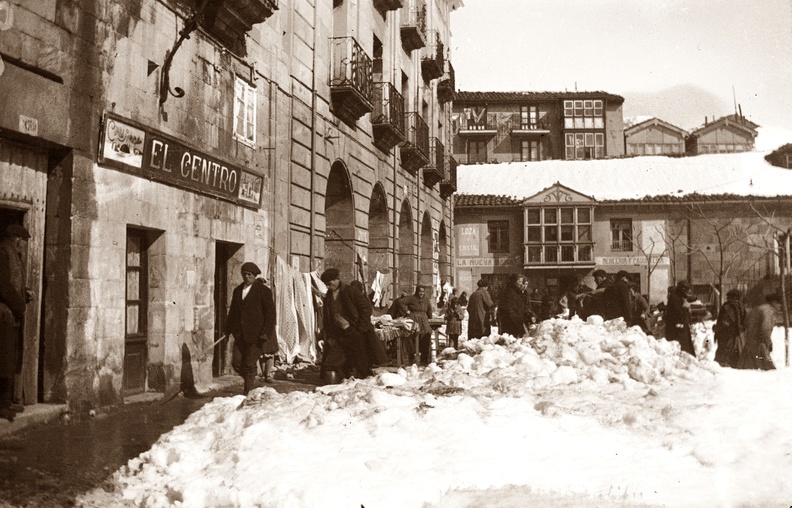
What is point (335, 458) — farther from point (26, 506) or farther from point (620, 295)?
point (620, 295)

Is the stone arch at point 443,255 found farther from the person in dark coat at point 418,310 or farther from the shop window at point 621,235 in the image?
the person in dark coat at point 418,310

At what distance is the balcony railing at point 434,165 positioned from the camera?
26.9 metres

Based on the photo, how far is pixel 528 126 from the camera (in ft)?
175

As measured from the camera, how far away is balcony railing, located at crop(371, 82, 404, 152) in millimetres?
19766

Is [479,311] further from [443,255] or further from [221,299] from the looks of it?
[443,255]

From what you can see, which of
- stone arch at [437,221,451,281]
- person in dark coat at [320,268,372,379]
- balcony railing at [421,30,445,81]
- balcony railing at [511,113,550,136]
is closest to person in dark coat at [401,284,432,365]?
person in dark coat at [320,268,372,379]

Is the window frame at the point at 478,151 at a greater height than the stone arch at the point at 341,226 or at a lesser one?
greater

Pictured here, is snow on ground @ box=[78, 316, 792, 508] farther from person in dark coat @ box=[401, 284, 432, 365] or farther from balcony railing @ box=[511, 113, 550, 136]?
balcony railing @ box=[511, 113, 550, 136]

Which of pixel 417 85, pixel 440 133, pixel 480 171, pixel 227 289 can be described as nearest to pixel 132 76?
pixel 227 289

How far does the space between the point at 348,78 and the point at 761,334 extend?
9.32 metres

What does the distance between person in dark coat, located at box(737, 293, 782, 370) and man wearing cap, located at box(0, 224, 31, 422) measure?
8916 millimetres

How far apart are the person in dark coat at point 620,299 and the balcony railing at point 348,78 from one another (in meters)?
6.36

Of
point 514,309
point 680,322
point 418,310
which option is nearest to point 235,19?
point 418,310

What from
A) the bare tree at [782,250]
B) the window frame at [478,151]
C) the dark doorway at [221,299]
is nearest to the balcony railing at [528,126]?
the window frame at [478,151]
